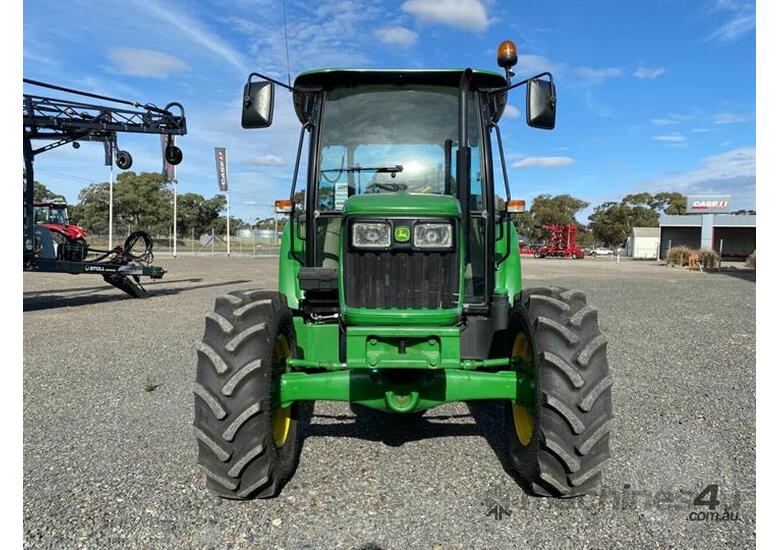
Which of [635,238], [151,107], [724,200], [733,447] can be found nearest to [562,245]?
[635,238]

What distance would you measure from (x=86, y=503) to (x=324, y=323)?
5.84ft

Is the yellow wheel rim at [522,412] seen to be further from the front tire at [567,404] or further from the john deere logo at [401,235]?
the john deere logo at [401,235]

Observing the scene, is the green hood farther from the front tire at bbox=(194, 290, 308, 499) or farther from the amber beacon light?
the amber beacon light

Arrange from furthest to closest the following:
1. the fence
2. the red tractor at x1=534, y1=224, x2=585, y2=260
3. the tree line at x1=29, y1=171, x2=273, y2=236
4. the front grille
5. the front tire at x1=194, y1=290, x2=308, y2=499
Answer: the tree line at x1=29, y1=171, x2=273, y2=236, the red tractor at x1=534, y1=224, x2=585, y2=260, the fence, the front grille, the front tire at x1=194, y1=290, x2=308, y2=499

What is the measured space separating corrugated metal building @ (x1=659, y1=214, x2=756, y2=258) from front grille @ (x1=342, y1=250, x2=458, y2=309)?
55.1 metres

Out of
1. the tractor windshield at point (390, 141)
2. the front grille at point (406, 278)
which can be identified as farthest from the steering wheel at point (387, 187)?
the front grille at point (406, 278)

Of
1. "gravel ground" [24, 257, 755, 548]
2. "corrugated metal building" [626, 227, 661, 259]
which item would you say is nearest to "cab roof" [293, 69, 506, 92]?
"gravel ground" [24, 257, 755, 548]

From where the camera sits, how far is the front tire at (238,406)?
3057 mm

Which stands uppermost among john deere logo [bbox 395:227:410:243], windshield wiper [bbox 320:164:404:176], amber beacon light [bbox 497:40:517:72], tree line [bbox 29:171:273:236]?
tree line [bbox 29:171:273:236]

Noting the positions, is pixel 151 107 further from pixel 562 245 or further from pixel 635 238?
pixel 635 238

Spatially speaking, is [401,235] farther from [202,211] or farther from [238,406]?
[202,211]

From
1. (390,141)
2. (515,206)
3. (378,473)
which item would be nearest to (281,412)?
(378,473)

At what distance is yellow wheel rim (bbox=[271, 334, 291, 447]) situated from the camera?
3.38 metres

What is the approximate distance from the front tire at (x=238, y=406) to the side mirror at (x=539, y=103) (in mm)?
2182
